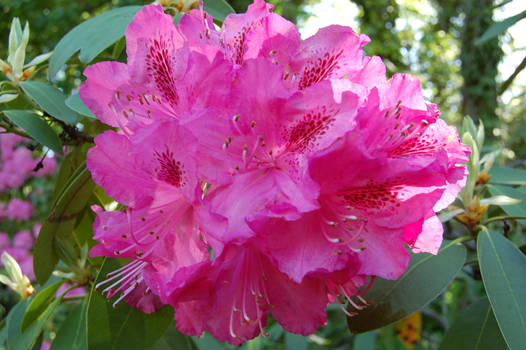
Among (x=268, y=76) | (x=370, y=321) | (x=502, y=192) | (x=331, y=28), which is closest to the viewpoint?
(x=268, y=76)

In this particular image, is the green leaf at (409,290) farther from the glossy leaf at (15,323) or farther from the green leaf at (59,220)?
the glossy leaf at (15,323)

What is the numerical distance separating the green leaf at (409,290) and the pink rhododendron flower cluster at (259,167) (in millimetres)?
189

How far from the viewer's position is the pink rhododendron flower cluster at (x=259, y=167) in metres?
0.66

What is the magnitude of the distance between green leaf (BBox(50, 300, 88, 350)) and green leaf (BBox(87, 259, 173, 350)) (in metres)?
0.26

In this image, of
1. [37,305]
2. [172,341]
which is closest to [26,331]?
[37,305]

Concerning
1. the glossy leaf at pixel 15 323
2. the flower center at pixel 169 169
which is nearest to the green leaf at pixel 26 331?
the glossy leaf at pixel 15 323

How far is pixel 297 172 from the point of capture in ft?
2.25

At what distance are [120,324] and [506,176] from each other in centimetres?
119

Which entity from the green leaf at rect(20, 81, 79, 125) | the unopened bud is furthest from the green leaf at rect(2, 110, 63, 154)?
the unopened bud

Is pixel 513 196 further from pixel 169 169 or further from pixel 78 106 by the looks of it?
pixel 78 106

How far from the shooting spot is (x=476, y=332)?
3.58 feet

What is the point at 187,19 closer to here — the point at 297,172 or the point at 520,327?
the point at 297,172

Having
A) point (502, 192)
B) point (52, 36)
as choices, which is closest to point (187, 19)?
point (502, 192)

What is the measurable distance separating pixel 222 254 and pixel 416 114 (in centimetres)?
37
